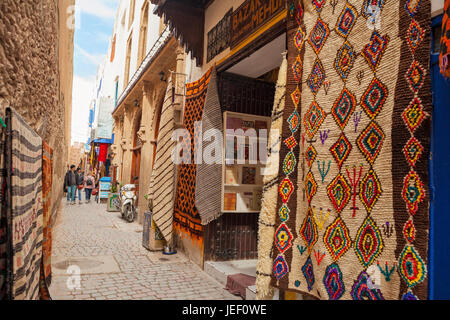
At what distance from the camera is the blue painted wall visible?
1.62m

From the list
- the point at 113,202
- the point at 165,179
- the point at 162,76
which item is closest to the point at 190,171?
the point at 165,179

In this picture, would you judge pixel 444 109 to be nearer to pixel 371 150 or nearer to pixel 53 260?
pixel 371 150

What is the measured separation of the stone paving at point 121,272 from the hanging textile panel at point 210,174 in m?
0.88

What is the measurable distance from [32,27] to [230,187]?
299 centimetres

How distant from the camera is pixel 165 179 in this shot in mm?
5738

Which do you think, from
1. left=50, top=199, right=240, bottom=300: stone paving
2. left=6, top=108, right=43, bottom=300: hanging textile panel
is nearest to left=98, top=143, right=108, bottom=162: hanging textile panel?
left=50, top=199, right=240, bottom=300: stone paving

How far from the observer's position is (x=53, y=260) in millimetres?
4805

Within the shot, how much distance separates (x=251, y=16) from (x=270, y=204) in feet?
7.74

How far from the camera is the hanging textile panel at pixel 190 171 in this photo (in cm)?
498

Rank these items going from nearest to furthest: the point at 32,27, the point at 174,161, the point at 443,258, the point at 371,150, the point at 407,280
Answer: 1. the point at 443,258
2. the point at 407,280
3. the point at 371,150
4. the point at 32,27
5. the point at 174,161

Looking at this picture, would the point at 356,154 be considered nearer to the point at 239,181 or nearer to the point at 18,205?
the point at 18,205
